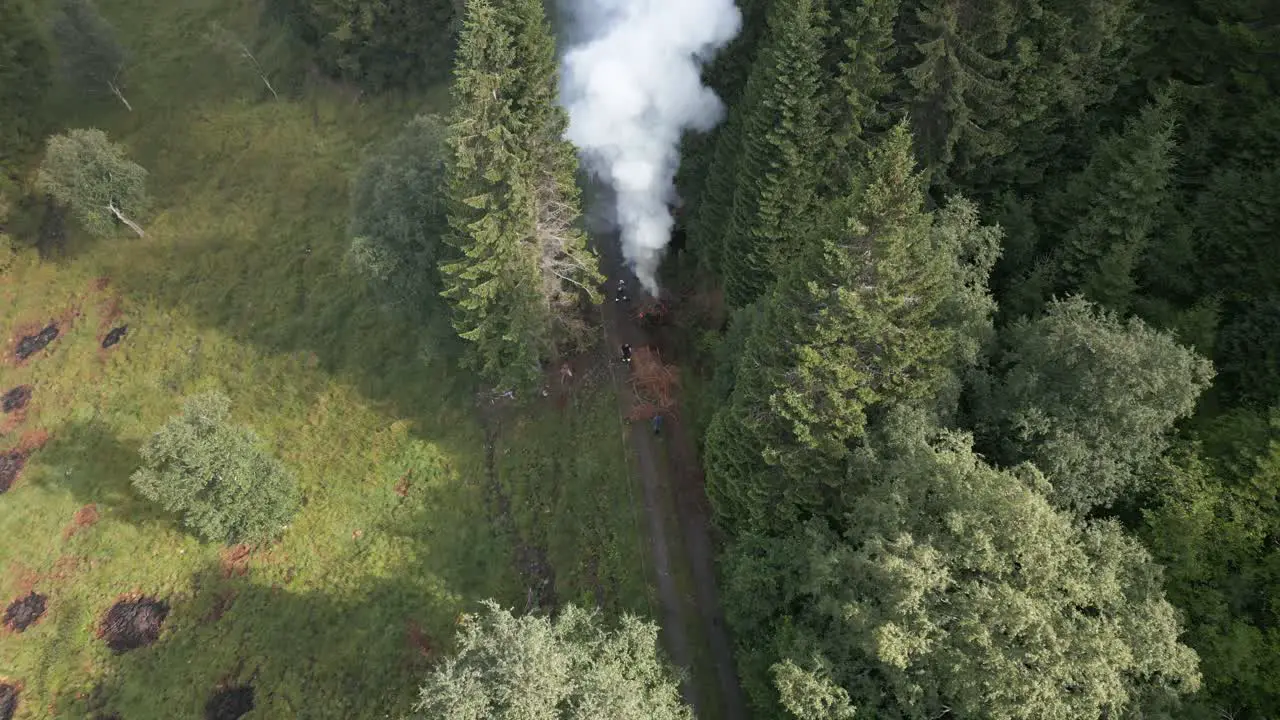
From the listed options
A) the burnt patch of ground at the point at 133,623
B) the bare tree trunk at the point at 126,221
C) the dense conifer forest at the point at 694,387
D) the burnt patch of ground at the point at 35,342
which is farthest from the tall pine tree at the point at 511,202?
the burnt patch of ground at the point at 35,342

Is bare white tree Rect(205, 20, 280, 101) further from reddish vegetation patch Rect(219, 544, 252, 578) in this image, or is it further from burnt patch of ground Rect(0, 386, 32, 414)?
reddish vegetation patch Rect(219, 544, 252, 578)

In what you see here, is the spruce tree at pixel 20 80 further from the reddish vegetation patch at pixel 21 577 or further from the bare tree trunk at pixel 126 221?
the reddish vegetation patch at pixel 21 577

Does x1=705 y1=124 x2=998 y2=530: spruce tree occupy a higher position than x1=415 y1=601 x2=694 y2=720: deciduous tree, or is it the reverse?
x1=705 y1=124 x2=998 y2=530: spruce tree

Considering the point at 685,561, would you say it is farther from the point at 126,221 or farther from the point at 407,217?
the point at 126,221

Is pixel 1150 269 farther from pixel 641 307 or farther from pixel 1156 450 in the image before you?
pixel 641 307

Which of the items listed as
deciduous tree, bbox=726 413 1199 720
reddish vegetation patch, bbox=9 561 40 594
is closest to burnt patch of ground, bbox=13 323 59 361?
reddish vegetation patch, bbox=9 561 40 594

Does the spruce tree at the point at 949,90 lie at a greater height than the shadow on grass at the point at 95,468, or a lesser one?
greater

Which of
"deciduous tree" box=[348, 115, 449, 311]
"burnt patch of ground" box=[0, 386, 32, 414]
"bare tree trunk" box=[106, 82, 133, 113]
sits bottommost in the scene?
"burnt patch of ground" box=[0, 386, 32, 414]

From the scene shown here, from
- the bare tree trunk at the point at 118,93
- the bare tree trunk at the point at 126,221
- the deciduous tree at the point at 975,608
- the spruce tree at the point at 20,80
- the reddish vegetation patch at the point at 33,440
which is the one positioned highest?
the bare tree trunk at the point at 118,93
